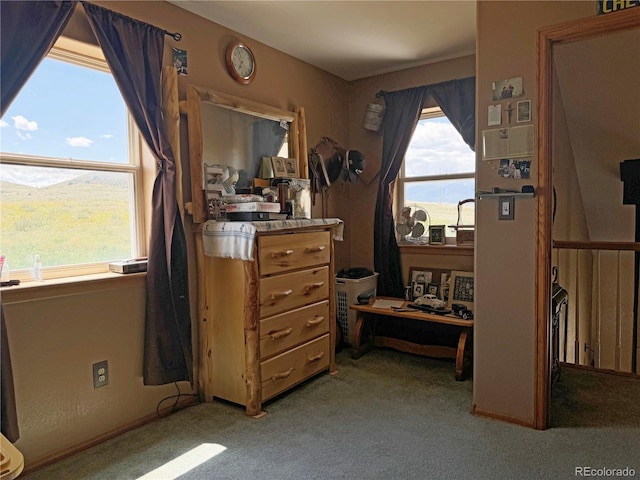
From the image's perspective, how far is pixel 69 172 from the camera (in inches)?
93.9

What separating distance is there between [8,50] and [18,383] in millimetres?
1452

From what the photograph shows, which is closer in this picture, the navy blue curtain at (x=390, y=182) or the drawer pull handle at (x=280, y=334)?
the drawer pull handle at (x=280, y=334)

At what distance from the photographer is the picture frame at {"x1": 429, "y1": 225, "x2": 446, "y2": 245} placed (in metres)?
3.78

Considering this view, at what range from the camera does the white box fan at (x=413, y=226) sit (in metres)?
3.91

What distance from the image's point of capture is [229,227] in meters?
2.62

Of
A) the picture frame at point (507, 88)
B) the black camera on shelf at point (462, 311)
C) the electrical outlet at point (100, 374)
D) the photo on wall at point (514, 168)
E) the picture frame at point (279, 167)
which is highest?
the picture frame at point (507, 88)

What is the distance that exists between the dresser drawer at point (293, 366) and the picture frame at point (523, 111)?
73.0 inches

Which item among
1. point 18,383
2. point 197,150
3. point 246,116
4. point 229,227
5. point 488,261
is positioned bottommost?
point 18,383

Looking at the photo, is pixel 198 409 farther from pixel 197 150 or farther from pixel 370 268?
pixel 370 268

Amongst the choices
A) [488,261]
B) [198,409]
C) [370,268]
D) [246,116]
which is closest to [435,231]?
[370,268]

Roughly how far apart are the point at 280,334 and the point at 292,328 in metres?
0.12

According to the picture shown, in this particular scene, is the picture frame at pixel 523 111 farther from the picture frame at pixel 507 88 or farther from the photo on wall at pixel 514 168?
the photo on wall at pixel 514 168

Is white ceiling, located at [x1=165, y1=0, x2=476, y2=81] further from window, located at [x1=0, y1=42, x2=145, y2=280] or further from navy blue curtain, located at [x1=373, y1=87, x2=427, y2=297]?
window, located at [x1=0, y1=42, x2=145, y2=280]

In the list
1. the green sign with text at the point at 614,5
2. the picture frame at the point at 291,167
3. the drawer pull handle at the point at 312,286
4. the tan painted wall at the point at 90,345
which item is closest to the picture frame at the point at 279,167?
the picture frame at the point at 291,167
